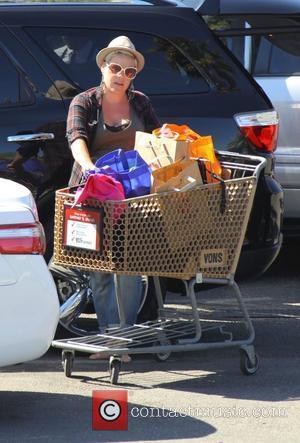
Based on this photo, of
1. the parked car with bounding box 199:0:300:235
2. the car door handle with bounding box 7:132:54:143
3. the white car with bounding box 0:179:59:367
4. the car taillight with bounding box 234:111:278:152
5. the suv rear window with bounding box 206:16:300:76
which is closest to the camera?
the white car with bounding box 0:179:59:367

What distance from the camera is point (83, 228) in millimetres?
6113

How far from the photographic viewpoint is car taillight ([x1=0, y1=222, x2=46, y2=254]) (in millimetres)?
5270

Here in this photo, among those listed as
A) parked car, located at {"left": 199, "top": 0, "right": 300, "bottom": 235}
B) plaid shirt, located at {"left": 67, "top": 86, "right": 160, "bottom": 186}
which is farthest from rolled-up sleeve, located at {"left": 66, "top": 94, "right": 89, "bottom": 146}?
parked car, located at {"left": 199, "top": 0, "right": 300, "bottom": 235}

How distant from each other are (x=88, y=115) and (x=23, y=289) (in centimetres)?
159

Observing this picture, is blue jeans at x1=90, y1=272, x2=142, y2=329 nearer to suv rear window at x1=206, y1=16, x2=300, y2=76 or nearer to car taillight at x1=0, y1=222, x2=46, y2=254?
car taillight at x1=0, y1=222, x2=46, y2=254

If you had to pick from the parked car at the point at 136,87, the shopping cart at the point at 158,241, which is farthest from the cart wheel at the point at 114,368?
the parked car at the point at 136,87

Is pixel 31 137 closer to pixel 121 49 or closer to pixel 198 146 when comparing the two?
pixel 121 49

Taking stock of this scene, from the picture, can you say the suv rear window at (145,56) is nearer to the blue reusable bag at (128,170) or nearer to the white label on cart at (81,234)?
the blue reusable bag at (128,170)

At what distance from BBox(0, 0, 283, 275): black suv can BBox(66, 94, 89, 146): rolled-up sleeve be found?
29 centimetres

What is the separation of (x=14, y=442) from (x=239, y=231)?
5.53 feet

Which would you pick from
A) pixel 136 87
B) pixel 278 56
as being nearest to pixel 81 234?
pixel 136 87

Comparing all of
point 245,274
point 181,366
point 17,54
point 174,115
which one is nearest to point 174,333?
point 181,366

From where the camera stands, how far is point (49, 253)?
6875mm

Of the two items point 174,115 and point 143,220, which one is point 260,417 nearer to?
point 143,220
